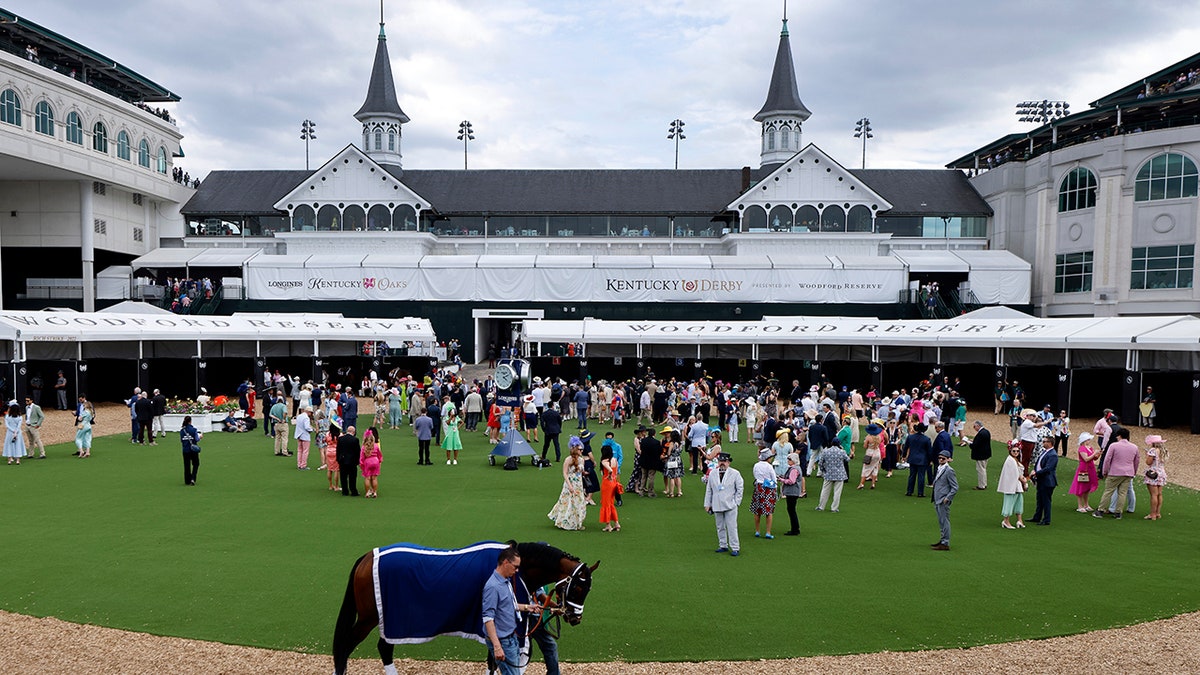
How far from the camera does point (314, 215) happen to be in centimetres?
4484

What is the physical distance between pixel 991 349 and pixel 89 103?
148 feet

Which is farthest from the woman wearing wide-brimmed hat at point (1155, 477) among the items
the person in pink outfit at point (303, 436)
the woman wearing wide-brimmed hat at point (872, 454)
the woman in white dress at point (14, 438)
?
the woman in white dress at point (14, 438)

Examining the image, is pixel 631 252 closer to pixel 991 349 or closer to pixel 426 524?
pixel 991 349

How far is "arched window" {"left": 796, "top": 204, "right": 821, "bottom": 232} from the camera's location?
44438 millimetres

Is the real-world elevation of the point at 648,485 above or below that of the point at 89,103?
below

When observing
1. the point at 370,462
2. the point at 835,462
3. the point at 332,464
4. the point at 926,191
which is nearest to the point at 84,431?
the point at 332,464

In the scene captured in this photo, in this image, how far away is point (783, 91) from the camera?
50344 mm

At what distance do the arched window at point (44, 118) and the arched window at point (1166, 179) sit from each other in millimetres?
52171

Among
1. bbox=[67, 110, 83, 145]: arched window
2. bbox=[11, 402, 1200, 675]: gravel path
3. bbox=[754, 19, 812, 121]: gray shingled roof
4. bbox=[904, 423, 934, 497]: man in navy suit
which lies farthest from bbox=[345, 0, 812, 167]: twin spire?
bbox=[11, 402, 1200, 675]: gravel path

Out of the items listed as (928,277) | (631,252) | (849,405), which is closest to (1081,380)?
(849,405)

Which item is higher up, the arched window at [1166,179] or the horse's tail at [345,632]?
the arched window at [1166,179]

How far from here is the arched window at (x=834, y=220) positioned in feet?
146

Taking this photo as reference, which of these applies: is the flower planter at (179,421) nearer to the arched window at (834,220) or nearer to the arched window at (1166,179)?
the arched window at (834,220)

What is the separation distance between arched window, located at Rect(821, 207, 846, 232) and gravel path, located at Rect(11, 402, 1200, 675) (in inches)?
1521
